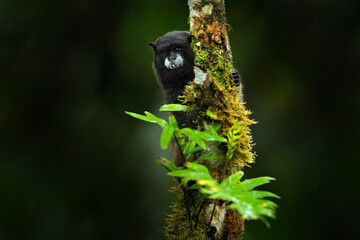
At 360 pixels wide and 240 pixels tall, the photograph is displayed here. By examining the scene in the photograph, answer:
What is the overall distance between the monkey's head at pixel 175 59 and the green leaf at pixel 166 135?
2000 mm

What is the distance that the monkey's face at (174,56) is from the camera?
4129mm

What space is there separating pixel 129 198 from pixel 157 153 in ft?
2.59

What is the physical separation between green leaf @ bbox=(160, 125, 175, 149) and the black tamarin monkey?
5.94 feet

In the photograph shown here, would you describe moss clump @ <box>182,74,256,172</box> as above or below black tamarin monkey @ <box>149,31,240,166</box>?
below

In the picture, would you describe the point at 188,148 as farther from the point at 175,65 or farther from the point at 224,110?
the point at 175,65

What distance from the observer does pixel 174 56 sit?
13.7 feet

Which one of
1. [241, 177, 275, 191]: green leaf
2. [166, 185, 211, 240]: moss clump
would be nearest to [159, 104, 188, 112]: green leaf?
[166, 185, 211, 240]: moss clump

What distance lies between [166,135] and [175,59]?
7.02 ft

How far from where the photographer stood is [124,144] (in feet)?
18.5

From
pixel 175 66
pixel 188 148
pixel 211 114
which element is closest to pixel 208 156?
pixel 188 148

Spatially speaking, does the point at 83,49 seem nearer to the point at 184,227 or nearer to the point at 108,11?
the point at 108,11

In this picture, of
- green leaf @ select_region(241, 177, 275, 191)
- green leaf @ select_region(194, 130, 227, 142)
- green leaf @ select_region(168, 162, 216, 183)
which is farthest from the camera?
green leaf @ select_region(194, 130, 227, 142)

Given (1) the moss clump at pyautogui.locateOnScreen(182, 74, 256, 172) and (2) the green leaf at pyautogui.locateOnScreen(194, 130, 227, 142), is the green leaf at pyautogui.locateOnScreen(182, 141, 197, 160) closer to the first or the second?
(2) the green leaf at pyautogui.locateOnScreen(194, 130, 227, 142)

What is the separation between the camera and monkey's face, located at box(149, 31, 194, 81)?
13.5 feet
